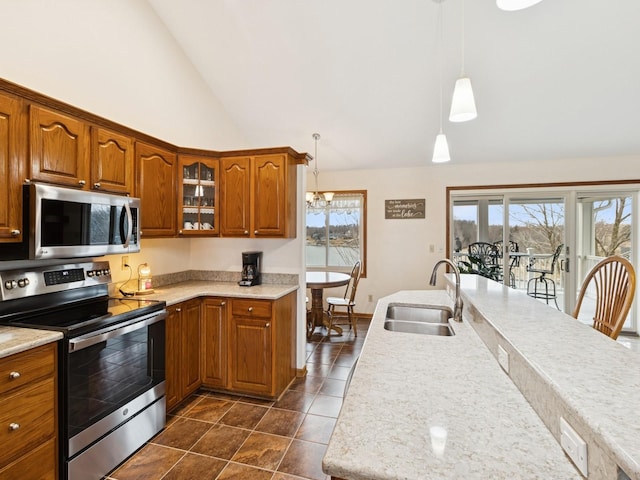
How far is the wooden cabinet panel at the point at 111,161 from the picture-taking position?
2.22 meters

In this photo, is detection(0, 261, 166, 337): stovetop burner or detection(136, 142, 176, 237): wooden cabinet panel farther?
detection(136, 142, 176, 237): wooden cabinet panel

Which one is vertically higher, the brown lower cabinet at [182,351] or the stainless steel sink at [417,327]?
the stainless steel sink at [417,327]

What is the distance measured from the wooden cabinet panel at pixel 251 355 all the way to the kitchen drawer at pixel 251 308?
0.14 ft

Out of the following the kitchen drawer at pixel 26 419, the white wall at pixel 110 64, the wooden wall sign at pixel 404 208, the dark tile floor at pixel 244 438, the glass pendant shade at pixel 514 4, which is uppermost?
the white wall at pixel 110 64

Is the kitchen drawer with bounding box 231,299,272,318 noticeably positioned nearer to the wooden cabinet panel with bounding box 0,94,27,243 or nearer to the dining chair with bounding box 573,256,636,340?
the wooden cabinet panel with bounding box 0,94,27,243

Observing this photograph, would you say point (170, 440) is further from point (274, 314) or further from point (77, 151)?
point (77, 151)

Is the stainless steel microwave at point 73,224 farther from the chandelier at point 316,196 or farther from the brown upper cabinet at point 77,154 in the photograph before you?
the chandelier at point 316,196

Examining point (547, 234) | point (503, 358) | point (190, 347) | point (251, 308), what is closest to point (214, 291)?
point (251, 308)

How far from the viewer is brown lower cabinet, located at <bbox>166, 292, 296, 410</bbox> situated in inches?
106

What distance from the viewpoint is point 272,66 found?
11.8 feet

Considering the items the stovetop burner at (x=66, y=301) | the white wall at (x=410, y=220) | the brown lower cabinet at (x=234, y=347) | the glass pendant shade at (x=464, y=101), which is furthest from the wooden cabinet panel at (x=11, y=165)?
the white wall at (x=410, y=220)

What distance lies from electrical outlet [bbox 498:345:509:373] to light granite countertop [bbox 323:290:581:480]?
0.02 m

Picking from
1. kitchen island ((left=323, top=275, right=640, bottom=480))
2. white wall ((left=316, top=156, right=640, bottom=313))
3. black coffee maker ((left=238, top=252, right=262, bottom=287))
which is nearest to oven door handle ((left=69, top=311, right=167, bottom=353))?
black coffee maker ((left=238, top=252, right=262, bottom=287))

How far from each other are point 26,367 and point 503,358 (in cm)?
209
